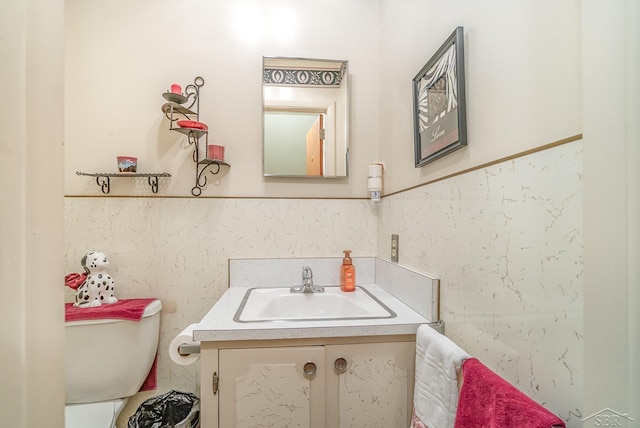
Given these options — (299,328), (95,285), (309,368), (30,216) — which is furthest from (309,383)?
(95,285)

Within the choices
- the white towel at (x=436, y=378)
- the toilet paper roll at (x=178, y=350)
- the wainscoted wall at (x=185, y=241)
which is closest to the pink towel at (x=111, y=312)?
the wainscoted wall at (x=185, y=241)

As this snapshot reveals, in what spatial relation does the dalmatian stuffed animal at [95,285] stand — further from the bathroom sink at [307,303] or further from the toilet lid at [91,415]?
the bathroom sink at [307,303]

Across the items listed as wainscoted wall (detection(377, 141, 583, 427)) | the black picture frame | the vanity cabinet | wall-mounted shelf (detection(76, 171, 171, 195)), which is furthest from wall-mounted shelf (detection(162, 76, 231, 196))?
wainscoted wall (detection(377, 141, 583, 427))

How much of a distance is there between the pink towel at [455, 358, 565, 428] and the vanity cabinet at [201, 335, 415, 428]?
0.30 m

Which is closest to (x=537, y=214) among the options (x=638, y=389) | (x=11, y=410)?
(x=638, y=389)

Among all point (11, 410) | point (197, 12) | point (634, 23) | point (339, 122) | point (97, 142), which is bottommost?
point (11, 410)

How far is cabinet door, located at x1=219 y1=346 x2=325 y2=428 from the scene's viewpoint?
0.83 m

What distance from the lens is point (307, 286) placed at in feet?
4.15

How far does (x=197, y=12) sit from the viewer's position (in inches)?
53.4

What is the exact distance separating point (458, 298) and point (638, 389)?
426 millimetres

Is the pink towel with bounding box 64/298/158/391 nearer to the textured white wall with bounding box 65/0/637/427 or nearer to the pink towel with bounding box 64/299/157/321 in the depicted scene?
the pink towel with bounding box 64/299/157/321

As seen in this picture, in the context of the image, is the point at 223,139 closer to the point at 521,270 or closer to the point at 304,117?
the point at 304,117

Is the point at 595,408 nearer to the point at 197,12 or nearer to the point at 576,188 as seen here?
the point at 576,188

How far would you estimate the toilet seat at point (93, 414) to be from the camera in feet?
3.31
